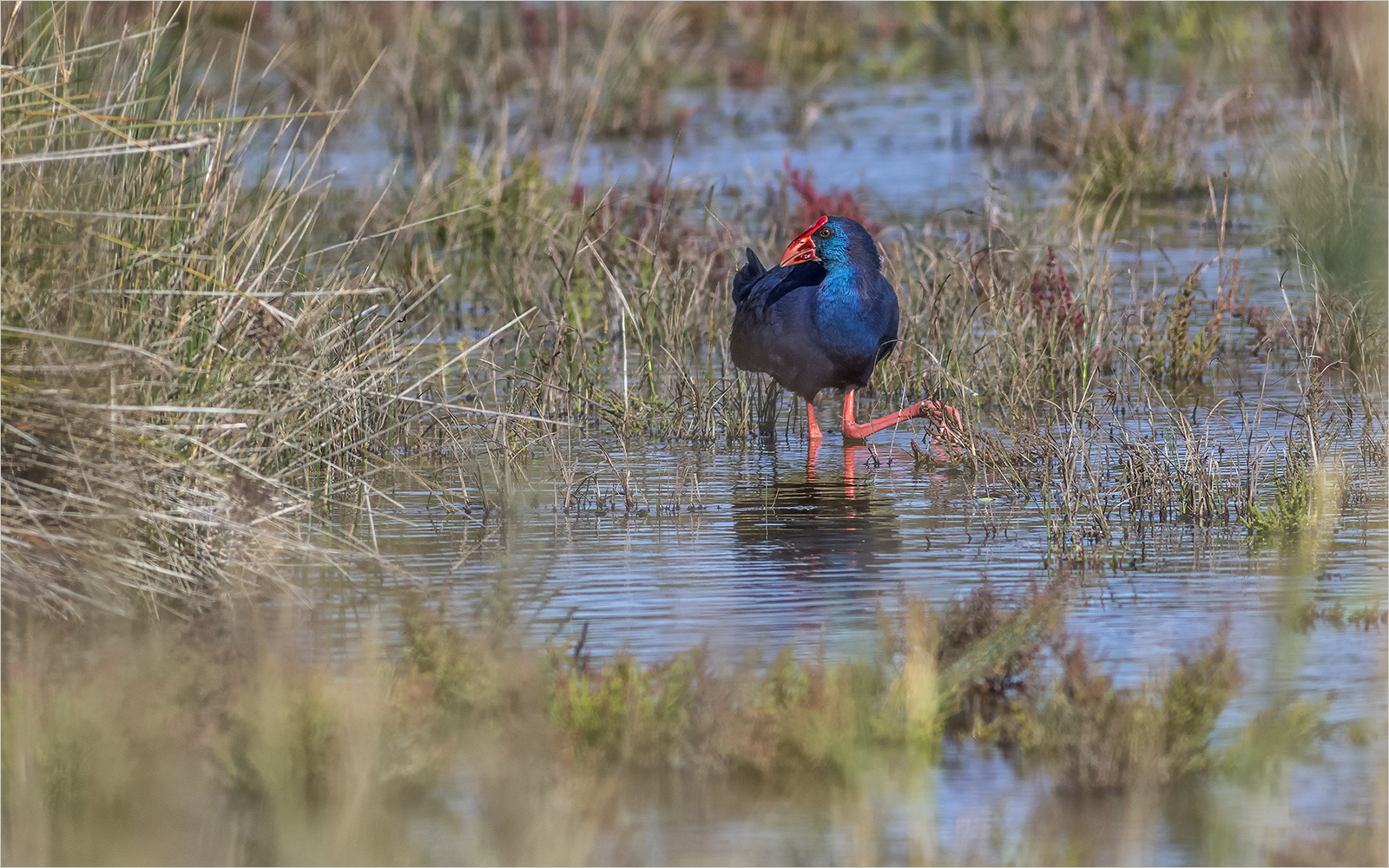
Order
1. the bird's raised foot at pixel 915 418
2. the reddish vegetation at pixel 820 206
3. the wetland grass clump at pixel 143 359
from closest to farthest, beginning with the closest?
the wetland grass clump at pixel 143 359 → the bird's raised foot at pixel 915 418 → the reddish vegetation at pixel 820 206

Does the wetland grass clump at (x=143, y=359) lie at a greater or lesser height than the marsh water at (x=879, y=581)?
greater

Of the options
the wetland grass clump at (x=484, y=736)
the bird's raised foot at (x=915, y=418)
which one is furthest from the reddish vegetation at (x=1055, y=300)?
the wetland grass clump at (x=484, y=736)

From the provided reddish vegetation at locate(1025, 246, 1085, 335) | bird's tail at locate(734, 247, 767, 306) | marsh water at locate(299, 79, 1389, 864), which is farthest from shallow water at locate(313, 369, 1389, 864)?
reddish vegetation at locate(1025, 246, 1085, 335)

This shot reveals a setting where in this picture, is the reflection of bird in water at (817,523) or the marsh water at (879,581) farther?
the reflection of bird in water at (817,523)

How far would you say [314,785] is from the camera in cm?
453

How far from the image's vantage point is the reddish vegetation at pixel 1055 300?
9258 mm

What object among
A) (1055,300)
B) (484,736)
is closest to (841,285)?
(1055,300)

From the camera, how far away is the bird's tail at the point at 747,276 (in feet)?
29.8

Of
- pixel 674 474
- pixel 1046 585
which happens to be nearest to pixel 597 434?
pixel 674 474

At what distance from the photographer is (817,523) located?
723 centimetres

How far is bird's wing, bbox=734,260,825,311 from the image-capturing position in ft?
28.7

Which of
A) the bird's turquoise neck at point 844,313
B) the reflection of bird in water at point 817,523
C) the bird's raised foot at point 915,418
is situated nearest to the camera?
the reflection of bird in water at point 817,523

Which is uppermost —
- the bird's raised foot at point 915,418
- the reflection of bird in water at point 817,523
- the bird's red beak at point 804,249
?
the bird's red beak at point 804,249

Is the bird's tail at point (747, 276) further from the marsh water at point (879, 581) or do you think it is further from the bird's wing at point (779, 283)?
the marsh water at point (879, 581)
